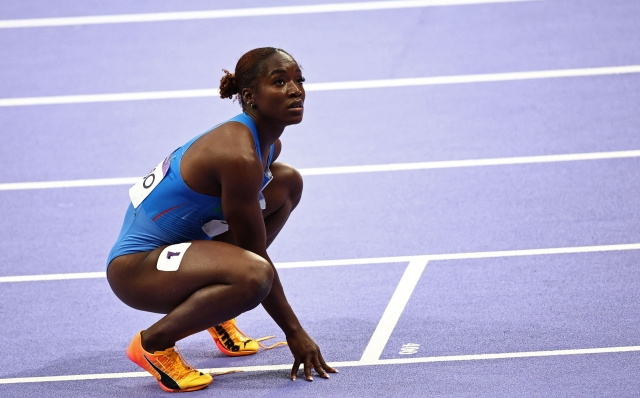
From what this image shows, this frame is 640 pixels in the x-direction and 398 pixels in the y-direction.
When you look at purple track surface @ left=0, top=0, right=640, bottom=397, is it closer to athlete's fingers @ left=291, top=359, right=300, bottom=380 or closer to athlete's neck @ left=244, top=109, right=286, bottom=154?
athlete's fingers @ left=291, top=359, right=300, bottom=380

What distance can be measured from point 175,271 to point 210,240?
19 cm

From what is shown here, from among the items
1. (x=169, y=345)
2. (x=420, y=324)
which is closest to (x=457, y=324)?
(x=420, y=324)

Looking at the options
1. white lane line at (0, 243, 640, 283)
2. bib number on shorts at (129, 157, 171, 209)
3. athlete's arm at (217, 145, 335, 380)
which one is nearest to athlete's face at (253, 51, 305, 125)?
athlete's arm at (217, 145, 335, 380)

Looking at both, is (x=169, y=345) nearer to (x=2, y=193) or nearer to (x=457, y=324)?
(x=457, y=324)

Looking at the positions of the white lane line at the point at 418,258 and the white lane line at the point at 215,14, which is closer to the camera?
the white lane line at the point at 418,258

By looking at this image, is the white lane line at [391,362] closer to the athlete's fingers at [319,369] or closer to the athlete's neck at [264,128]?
the athlete's fingers at [319,369]

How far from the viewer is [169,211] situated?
2.90 meters

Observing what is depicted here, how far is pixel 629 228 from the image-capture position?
409 cm

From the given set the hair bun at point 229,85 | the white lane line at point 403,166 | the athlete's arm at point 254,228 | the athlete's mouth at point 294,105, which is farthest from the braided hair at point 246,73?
the white lane line at point 403,166

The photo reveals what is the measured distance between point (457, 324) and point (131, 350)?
3.79ft

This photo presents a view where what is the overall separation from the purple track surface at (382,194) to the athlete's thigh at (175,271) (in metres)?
0.31

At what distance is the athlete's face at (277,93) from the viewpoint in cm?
282

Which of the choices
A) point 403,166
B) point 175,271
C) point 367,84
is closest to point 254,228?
point 175,271

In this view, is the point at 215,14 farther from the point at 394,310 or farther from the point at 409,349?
the point at 409,349
